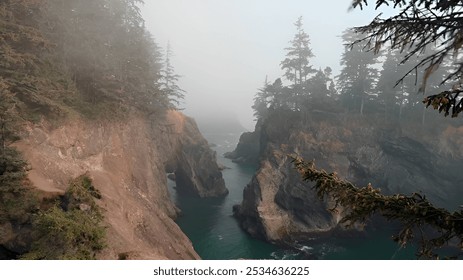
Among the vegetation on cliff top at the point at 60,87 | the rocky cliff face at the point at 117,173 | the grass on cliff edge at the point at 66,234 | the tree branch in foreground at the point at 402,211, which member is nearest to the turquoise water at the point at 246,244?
the rocky cliff face at the point at 117,173

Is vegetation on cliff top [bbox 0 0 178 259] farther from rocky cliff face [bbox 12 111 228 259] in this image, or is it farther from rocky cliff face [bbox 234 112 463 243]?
Result: rocky cliff face [bbox 234 112 463 243]

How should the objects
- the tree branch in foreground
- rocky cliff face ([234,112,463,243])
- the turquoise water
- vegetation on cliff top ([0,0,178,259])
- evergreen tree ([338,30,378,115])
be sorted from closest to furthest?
the tree branch in foreground → vegetation on cliff top ([0,0,178,259]) → the turquoise water → rocky cliff face ([234,112,463,243]) → evergreen tree ([338,30,378,115])

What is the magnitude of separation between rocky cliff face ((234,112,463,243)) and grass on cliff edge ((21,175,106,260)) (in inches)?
993

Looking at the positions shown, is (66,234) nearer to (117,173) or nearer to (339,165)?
(117,173)

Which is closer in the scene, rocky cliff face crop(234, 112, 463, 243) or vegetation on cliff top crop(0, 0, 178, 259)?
vegetation on cliff top crop(0, 0, 178, 259)

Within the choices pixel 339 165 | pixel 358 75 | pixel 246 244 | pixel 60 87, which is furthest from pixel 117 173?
pixel 358 75

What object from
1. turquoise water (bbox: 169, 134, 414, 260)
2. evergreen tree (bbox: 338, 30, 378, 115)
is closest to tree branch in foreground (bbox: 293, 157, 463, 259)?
turquoise water (bbox: 169, 134, 414, 260)

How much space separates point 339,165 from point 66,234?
36.8 m

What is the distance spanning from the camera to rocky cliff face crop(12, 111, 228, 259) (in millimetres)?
14508

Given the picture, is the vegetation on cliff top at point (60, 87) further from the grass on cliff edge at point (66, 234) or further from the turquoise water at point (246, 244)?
the turquoise water at point (246, 244)

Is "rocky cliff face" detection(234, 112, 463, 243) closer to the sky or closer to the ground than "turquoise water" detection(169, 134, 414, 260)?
closer to the sky

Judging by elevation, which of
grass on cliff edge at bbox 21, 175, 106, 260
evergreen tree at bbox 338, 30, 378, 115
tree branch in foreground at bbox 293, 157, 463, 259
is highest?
evergreen tree at bbox 338, 30, 378, 115

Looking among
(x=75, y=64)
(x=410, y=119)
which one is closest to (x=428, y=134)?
(x=410, y=119)

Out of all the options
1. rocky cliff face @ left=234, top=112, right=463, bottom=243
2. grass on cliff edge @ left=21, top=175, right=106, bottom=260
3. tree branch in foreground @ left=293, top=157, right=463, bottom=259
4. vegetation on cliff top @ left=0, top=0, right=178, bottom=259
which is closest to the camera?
tree branch in foreground @ left=293, top=157, right=463, bottom=259
